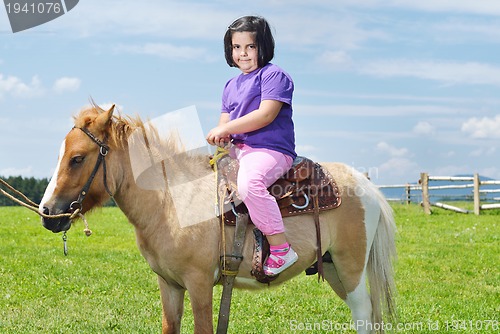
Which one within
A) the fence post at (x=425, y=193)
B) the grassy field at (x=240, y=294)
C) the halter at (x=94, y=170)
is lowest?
the fence post at (x=425, y=193)

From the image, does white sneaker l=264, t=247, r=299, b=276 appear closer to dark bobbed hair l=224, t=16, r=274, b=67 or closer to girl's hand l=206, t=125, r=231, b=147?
girl's hand l=206, t=125, r=231, b=147

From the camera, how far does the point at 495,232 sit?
51.6ft

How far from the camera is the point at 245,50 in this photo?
182 inches

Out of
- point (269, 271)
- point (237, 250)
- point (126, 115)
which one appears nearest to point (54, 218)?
point (126, 115)

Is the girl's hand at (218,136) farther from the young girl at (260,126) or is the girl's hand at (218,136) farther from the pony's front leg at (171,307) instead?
the pony's front leg at (171,307)

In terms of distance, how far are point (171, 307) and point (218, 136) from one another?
1.41 meters

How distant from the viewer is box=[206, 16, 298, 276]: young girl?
436 centimetres

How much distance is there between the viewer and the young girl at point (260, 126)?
436 cm

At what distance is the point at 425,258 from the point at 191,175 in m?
8.29

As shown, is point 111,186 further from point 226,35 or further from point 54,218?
point 226,35

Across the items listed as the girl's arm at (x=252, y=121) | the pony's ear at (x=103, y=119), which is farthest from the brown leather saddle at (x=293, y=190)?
the pony's ear at (x=103, y=119)

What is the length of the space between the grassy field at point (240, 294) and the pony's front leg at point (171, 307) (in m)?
0.82

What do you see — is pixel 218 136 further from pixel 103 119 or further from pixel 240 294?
pixel 240 294

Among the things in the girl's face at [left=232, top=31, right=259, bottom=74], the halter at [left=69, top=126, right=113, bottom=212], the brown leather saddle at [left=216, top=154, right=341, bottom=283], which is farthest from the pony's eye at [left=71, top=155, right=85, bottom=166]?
the girl's face at [left=232, top=31, right=259, bottom=74]
